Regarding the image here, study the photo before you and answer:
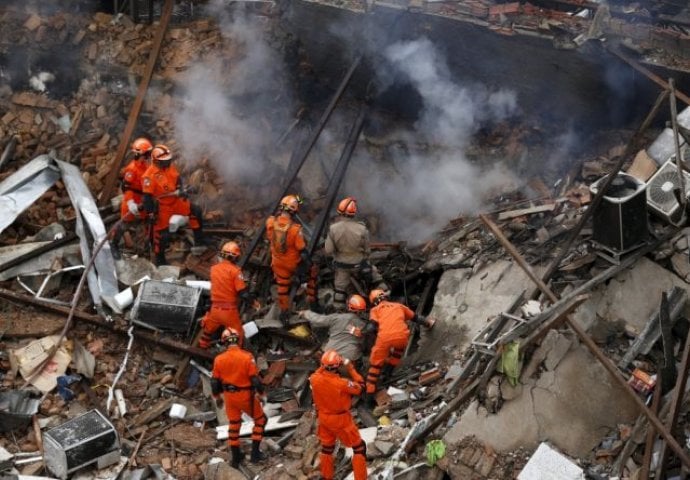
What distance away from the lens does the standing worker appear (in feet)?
37.4

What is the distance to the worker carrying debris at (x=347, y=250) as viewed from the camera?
11578 mm

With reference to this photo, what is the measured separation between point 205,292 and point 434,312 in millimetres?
3223

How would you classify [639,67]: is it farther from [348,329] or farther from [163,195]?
[163,195]

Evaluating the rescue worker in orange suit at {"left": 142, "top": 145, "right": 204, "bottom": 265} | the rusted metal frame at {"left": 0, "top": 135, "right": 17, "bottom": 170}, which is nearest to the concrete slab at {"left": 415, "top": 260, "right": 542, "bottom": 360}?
the rescue worker in orange suit at {"left": 142, "top": 145, "right": 204, "bottom": 265}

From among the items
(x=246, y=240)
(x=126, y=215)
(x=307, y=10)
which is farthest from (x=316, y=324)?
(x=307, y=10)

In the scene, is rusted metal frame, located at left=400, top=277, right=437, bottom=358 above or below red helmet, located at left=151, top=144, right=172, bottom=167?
below

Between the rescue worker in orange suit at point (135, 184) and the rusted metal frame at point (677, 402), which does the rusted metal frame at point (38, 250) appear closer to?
the rescue worker in orange suit at point (135, 184)

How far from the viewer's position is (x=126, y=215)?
12344 millimetres

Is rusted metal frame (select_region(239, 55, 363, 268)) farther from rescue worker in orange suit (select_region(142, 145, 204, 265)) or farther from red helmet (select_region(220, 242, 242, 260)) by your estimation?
red helmet (select_region(220, 242, 242, 260))

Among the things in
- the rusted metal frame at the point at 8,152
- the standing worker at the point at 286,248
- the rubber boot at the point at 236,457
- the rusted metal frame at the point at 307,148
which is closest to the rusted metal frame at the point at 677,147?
the standing worker at the point at 286,248

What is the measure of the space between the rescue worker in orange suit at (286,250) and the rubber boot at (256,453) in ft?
7.47

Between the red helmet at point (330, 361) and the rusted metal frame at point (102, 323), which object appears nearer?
the red helmet at point (330, 361)

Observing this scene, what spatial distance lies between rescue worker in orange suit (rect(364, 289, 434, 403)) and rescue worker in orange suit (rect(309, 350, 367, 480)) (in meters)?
1.13

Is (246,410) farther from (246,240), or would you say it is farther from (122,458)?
(246,240)
